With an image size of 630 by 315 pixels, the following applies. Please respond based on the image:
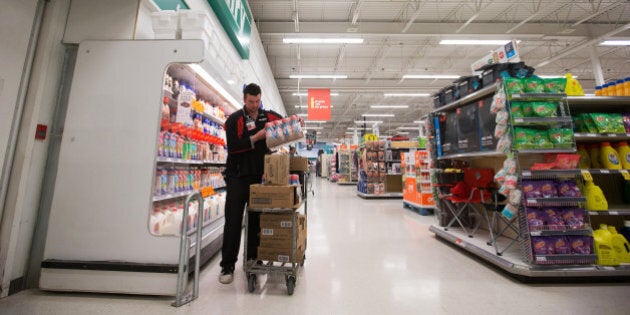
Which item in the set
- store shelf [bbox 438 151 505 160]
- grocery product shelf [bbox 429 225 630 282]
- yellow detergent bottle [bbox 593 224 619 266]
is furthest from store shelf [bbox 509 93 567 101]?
grocery product shelf [bbox 429 225 630 282]

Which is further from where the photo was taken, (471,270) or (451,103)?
(451,103)

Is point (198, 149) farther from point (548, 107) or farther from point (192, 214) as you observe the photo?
point (548, 107)

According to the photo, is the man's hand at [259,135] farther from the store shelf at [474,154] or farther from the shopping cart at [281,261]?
the store shelf at [474,154]

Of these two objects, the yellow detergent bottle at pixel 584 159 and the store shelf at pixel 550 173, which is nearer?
the store shelf at pixel 550 173

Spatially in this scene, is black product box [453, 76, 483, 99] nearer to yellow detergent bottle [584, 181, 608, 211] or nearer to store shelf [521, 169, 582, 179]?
store shelf [521, 169, 582, 179]

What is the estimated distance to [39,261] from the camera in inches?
81.0

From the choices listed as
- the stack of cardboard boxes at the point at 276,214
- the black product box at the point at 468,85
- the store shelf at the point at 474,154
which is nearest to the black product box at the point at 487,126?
the store shelf at the point at 474,154

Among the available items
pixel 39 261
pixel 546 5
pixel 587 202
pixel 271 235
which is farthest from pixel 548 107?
pixel 546 5

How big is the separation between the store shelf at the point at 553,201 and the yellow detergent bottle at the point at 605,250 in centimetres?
40

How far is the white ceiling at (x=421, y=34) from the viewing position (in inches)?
314

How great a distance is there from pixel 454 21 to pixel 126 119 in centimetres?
1037

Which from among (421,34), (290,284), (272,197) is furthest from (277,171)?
(421,34)

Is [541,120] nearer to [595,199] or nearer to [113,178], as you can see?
[595,199]

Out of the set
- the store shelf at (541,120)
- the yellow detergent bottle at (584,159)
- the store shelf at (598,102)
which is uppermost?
the store shelf at (598,102)
